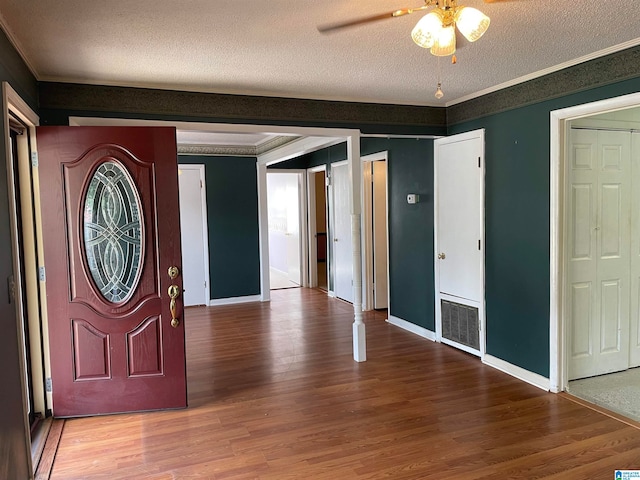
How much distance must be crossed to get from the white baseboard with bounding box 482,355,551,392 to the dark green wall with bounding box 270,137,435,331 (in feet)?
3.03

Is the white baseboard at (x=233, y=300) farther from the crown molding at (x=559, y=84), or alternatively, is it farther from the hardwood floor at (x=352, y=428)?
the crown molding at (x=559, y=84)

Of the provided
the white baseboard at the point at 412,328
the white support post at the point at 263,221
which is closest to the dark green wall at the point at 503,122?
the white baseboard at the point at 412,328

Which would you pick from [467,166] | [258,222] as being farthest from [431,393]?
[258,222]

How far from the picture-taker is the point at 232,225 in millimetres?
7191

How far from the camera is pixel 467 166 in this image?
4410 millimetres

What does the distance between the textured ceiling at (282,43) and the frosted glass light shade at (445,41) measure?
1.15ft

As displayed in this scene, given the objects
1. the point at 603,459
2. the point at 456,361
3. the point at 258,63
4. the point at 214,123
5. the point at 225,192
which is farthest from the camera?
the point at 225,192

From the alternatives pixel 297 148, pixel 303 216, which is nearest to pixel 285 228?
pixel 303 216

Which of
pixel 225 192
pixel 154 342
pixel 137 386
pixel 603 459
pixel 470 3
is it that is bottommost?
pixel 603 459

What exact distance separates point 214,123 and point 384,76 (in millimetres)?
1404

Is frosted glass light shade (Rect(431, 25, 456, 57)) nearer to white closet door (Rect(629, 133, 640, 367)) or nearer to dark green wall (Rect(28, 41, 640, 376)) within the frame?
dark green wall (Rect(28, 41, 640, 376))

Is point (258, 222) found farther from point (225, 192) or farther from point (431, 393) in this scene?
point (431, 393)

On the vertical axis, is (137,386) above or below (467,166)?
below

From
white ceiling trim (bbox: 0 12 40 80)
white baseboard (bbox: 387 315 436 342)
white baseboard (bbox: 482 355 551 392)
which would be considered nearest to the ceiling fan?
white ceiling trim (bbox: 0 12 40 80)
